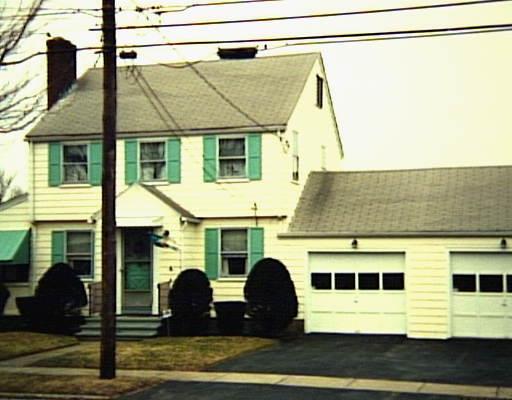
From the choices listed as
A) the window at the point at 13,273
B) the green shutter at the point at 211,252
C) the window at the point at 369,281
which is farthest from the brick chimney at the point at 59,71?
the window at the point at 369,281

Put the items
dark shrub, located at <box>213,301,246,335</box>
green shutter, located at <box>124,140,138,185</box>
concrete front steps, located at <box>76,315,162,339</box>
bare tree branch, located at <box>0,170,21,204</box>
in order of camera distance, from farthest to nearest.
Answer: bare tree branch, located at <box>0,170,21,204</box>, green shutter, located at <box>124,140,138,185</box>, dark shrub, located at <box>213,301,246,335</box>, concrete front steps, located at <box>76,315,162,339</box>

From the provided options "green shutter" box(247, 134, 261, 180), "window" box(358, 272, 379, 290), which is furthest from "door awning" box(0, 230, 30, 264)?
"window" box(358, 272, 379, 290)

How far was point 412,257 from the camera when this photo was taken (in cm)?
2733

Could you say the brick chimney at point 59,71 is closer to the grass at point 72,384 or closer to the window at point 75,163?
the window at point 75,163

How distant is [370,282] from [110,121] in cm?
1220

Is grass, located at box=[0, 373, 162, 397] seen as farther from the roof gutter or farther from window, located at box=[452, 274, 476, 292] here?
window, located at box=[452, 274, 476, 292]

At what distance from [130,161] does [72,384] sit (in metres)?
13.1

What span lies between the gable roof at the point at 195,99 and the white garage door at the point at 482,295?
22.6 ft

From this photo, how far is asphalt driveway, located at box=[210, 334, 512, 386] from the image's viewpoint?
1906 cm

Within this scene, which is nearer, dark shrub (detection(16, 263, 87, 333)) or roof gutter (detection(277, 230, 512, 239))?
roof gutter (detection(277, 230, 512, 239))

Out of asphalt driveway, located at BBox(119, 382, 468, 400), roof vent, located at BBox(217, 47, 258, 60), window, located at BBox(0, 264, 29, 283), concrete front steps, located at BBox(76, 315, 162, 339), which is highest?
roof vent, located at BBox(217, 47, 258, 60)

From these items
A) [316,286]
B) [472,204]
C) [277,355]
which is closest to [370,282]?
[316,286]

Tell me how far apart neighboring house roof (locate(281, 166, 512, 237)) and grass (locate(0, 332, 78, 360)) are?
749cm

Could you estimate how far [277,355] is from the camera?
22.7 metres
